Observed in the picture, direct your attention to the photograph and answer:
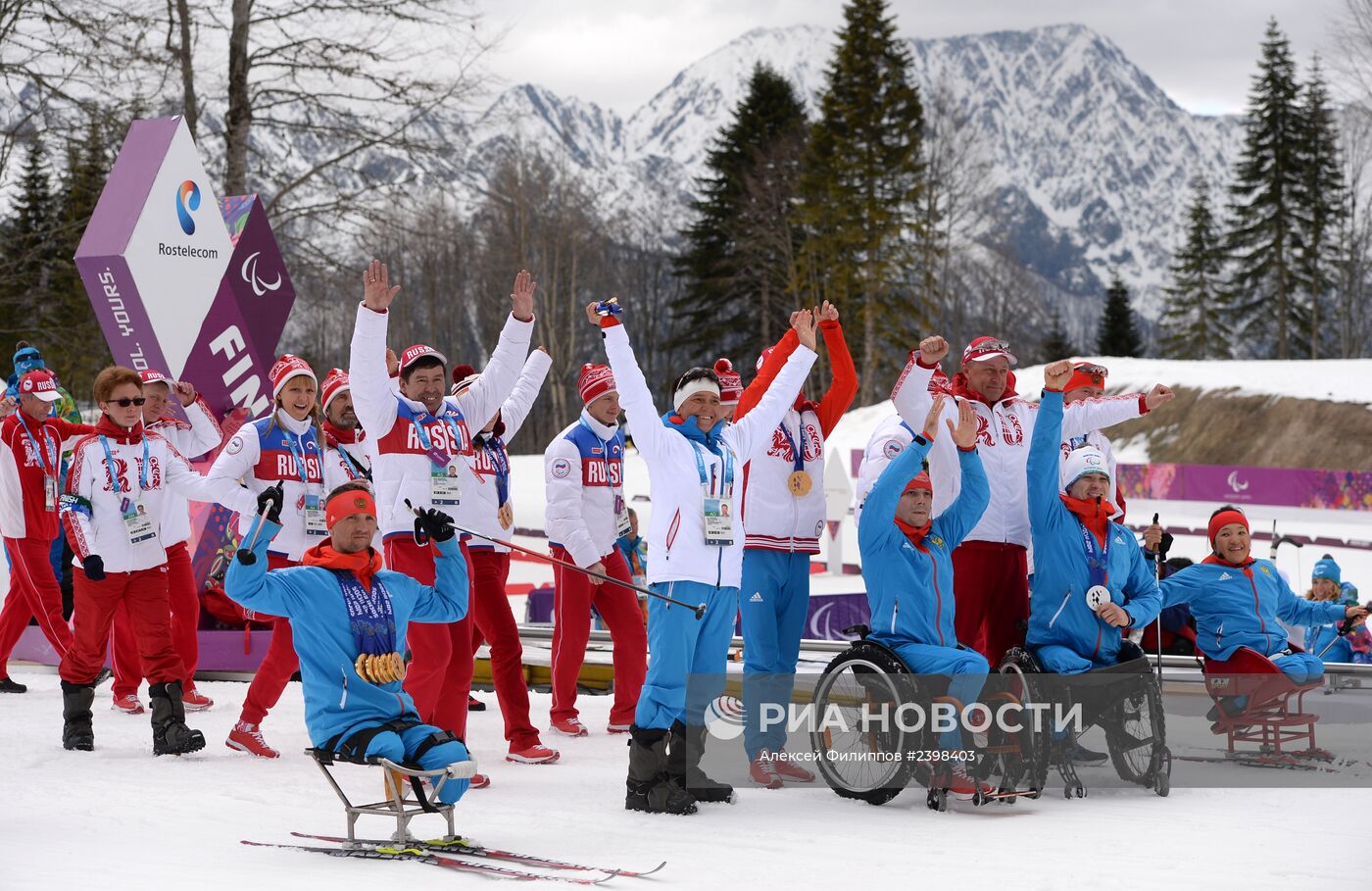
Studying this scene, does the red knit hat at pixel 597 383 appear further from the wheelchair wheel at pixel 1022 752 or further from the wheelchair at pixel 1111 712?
the wheelchair wheel at pixel 1022 752

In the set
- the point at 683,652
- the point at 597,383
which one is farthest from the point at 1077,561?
the point at 597,383

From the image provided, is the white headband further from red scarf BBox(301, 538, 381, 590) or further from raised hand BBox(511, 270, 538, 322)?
red scarf BBox(301, 538, 381, 590)

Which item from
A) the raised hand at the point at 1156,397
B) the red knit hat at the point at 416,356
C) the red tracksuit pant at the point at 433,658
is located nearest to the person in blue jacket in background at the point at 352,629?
the red tracksuit pant at the point at 433,658

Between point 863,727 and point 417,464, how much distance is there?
7.18 feet

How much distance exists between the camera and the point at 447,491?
6172mm

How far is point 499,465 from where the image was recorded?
688 cm

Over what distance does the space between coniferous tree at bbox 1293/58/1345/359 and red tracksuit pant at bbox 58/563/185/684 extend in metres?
45.6

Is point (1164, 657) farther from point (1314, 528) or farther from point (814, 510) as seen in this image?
point (1314, 528)

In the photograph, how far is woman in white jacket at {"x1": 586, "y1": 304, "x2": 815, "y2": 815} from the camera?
18.3ft

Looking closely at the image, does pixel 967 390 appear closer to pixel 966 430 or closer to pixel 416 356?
pixel 966 430

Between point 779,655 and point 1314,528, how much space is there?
1720 centimetres

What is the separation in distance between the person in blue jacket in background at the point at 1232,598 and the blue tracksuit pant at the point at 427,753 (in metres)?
3.96

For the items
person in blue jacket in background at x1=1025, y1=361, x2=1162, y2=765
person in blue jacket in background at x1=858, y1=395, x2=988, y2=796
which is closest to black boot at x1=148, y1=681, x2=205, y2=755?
person in blue jacket in background at x1=858, y1=395, x2=988, y2=796

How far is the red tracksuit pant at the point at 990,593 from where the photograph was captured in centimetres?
666
